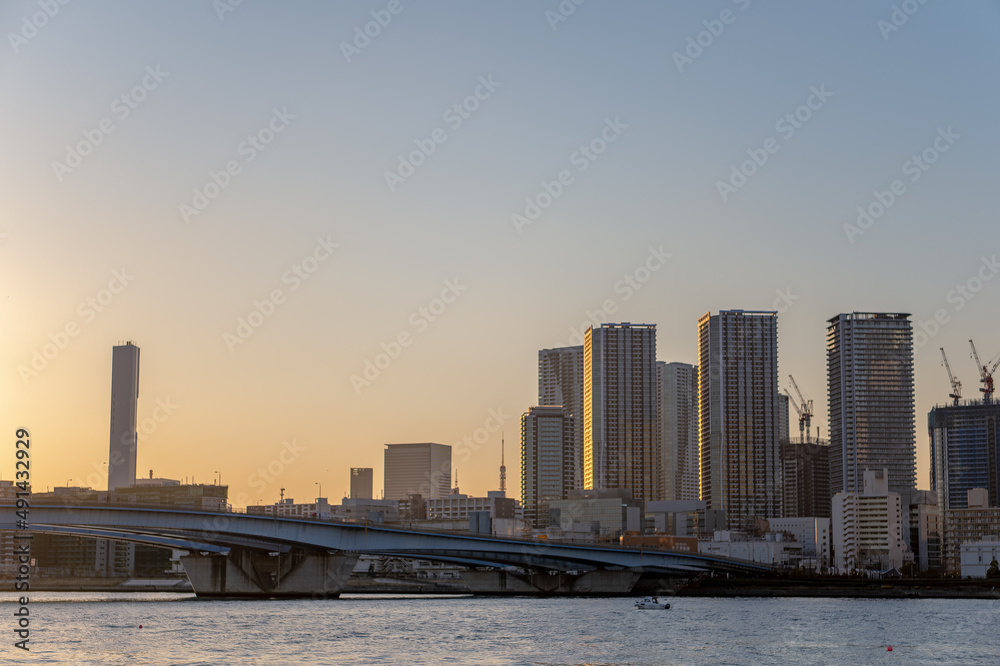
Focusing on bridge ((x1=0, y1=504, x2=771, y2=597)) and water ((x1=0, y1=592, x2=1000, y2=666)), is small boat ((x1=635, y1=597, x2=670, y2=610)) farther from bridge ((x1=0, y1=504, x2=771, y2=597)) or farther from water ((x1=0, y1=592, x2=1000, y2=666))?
bridge ((x1=0, y1=504, x2=771, y2=597))

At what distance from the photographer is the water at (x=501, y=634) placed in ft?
255

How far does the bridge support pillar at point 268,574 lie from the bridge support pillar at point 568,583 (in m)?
26.2

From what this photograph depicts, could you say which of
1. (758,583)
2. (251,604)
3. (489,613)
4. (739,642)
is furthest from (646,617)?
(758,583)

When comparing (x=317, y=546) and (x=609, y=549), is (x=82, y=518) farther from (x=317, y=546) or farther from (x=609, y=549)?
(x=609, y=549)

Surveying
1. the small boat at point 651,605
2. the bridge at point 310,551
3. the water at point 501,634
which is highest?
the bridge at point 310,551

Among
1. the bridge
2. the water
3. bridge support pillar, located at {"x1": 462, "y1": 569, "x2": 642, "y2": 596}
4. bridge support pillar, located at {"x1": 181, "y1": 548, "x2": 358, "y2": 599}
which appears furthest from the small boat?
bridge support pillar, located at {"x1": 181, "y1": 548, "x2": 358, "y2": 599}

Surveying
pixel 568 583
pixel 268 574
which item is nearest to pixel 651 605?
pixel 568 583

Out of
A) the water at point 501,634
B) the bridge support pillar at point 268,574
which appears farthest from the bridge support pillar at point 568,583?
the bridge support pillar at point 268,574

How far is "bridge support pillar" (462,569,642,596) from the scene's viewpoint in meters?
160

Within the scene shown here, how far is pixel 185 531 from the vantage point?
130 metres

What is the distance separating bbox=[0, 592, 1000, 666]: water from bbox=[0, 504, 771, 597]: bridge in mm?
6816

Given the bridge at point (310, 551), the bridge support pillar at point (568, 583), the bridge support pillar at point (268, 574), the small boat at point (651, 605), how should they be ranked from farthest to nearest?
the bridge support pillar at point (568, 583)
the bridge support pillar at point (268, 574)
the small boat at point (651, 605)
the bridge at point (310, 551)

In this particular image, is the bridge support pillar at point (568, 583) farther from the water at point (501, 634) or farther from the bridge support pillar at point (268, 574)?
the bridge support pillar at point (268, 574)

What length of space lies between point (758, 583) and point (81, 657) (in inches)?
4421
